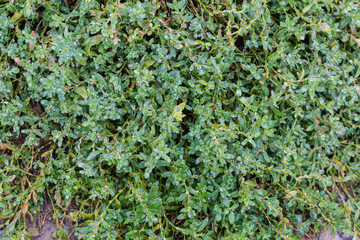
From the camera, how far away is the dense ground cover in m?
2.25

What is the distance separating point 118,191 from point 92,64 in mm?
982

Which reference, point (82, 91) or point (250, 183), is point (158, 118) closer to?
point (82, 91)

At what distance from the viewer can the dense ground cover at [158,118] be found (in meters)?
2.25

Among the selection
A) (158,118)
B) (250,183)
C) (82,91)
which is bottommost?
(250,183)

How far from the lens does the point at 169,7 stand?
239 cm

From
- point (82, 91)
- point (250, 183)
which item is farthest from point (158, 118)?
point (250, 183)

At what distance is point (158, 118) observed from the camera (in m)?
2.27

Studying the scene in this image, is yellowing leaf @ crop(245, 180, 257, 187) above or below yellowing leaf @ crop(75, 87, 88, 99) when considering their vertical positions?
below

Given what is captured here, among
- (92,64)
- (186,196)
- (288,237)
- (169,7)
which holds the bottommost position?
→ (288,237)

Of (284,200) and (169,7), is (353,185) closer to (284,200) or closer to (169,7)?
(284,200)

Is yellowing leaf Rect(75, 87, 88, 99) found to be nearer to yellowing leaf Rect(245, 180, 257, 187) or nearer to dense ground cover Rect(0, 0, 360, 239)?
dense ground cover Rect(0, 0, 360, 239)

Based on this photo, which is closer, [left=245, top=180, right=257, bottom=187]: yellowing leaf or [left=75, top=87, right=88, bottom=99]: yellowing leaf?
[left=75, top=87, right=88, bottom=99]: yellowing leaf

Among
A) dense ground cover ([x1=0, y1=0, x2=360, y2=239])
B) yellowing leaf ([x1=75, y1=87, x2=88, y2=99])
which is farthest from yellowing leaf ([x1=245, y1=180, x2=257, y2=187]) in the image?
yellowing leaf ([x1=75, y1=87, x2=88, y2=99])

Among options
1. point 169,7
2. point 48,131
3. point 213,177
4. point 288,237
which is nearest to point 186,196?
point 213,177
